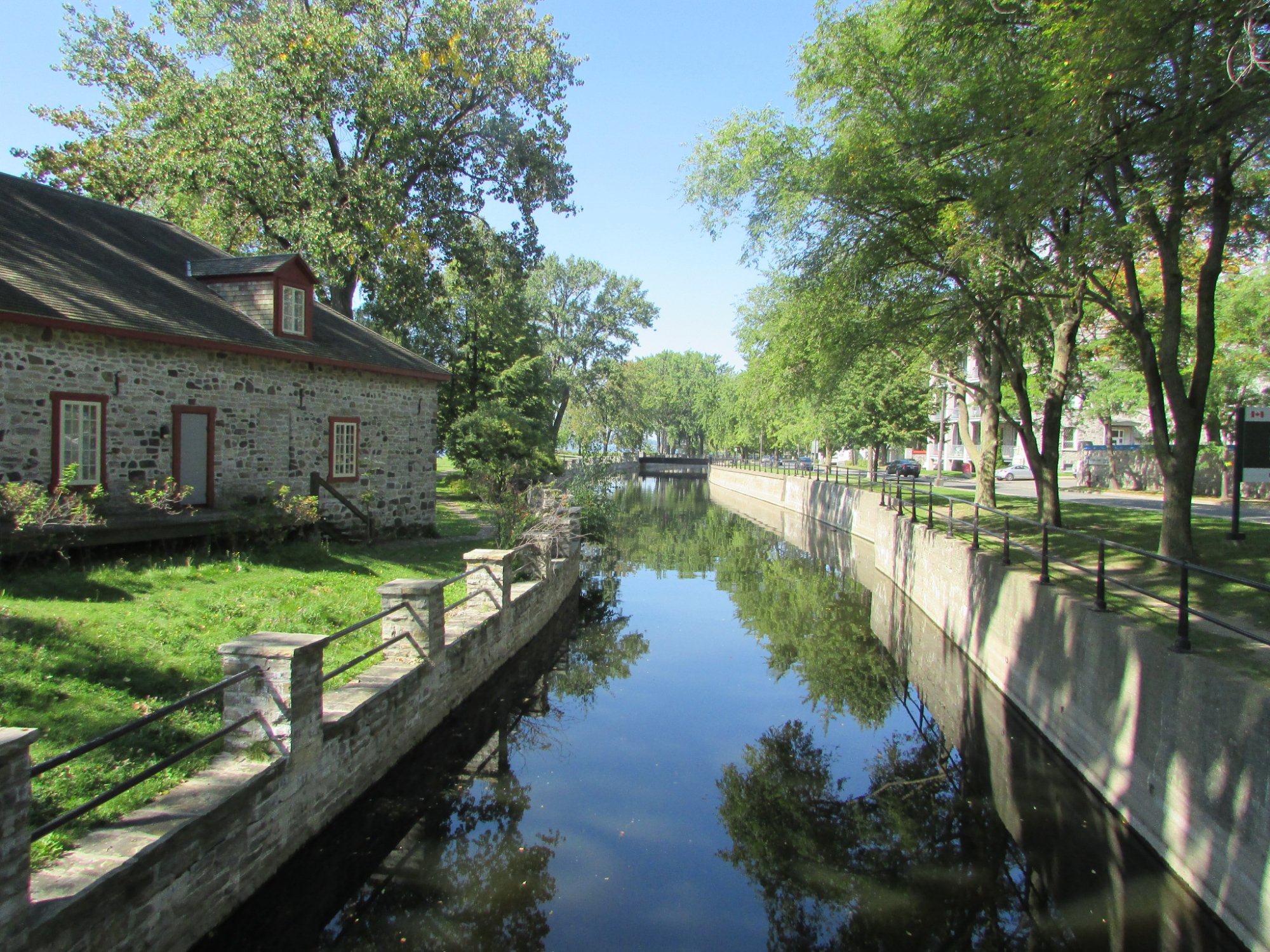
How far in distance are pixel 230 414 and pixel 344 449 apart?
3021 mm

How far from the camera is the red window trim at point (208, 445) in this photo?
43.3ft

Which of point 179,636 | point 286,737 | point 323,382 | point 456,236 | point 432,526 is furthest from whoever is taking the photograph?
point 456,236

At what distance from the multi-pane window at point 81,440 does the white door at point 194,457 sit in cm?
→ 129

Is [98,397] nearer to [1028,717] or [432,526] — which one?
[432,526]

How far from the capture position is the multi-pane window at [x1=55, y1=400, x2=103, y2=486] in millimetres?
11555

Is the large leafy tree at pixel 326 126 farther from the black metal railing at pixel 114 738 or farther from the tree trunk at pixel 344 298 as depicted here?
the black metal railing at pixel 114 738

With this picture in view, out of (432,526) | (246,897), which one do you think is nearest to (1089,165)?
(246,897)

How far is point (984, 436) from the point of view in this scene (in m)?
20.9

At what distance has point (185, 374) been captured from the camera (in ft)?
43.9

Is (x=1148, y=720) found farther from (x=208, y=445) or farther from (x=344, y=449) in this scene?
(x=344, y=449)

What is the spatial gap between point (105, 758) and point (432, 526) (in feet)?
46.3

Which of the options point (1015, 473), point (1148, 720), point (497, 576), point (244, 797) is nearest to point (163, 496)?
point (497, 576)

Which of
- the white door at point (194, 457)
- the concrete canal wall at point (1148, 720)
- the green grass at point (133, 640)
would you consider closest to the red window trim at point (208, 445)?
the white door at point (194, 457)

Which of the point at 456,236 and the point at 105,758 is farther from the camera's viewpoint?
the point at 456,236
